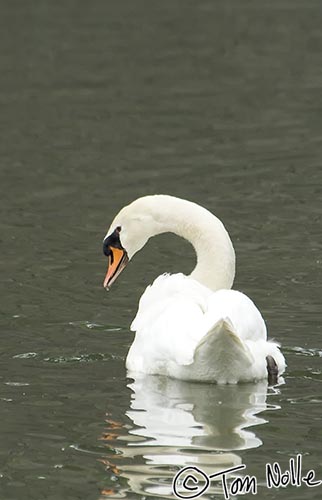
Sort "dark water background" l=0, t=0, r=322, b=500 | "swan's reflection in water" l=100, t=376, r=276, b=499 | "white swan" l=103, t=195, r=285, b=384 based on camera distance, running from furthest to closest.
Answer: "white swan" l=103, t=195, r=285, b=384 → "dark water background" l=0, t=0, r=322, b=500 → "swan's reflection in water" l=100, t=376, r=276, b=499

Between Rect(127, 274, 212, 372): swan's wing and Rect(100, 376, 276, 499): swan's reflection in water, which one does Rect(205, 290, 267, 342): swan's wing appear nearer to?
Rect(127, 274, 212, 372): swan's wing

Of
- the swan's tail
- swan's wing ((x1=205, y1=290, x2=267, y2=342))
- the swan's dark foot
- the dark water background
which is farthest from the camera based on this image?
the swan's dark foot

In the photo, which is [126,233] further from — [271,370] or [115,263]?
[271,370]

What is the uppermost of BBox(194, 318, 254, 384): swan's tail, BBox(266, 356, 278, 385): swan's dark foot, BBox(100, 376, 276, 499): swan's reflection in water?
BBox(194, 318, 254, 384): swan's tail

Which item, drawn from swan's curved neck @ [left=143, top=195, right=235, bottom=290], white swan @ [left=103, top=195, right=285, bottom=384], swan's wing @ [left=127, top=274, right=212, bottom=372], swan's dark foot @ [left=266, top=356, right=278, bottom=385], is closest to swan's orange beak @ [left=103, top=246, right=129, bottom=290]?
white swan @ [left=103, top=195, right=285, bottom=384]

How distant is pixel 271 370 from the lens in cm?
962

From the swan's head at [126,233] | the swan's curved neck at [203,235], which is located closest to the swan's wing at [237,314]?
the swan's curved neck at [203,235]

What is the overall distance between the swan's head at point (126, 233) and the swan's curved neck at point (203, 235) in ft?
0.26

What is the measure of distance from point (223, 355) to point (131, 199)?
603 cm

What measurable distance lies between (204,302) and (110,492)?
7.96ft

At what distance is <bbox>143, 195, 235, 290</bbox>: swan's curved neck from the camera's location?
10672 millimetres

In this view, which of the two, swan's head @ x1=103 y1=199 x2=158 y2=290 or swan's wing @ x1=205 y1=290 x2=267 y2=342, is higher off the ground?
swan's head @ x1=103 y1=199 x2=158 y2=290

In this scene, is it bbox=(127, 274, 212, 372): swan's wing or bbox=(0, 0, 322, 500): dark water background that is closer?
bbox=(0, 0, 322, 500): dark water background

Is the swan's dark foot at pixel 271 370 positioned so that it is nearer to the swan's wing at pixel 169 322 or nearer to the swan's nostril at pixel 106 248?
the swan's wing at pixel 169 322
